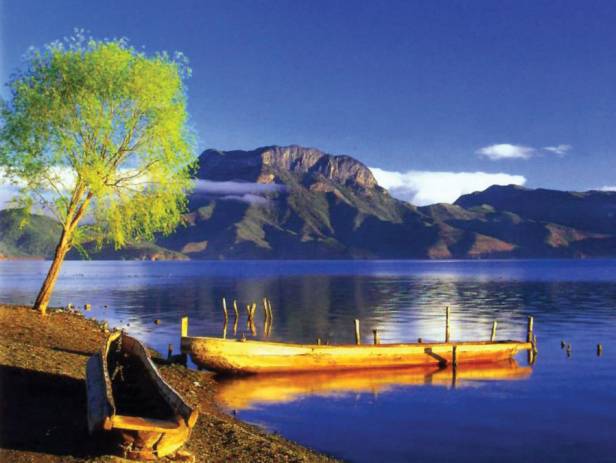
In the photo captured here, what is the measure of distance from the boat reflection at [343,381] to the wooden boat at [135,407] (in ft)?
24.3

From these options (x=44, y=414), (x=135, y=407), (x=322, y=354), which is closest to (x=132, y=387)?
(x=135, y=407)

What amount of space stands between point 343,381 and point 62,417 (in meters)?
19.1

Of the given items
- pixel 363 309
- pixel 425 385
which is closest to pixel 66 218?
pixel 425 385

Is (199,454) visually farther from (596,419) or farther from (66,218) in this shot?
(66,218)

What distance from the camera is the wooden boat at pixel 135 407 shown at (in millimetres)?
12312

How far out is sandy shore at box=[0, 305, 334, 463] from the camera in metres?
13.5

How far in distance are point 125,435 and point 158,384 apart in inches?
125

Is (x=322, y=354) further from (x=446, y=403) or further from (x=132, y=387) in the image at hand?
(x=132, y=387)

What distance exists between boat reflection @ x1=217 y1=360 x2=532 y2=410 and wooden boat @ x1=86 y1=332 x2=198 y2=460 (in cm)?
741

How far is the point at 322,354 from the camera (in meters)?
33.2

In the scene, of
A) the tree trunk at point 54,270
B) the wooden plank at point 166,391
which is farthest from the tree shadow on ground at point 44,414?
the tree trunk at point 54,270

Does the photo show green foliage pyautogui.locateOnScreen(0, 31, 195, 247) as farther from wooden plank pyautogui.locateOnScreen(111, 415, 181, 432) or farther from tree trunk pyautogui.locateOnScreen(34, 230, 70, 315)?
wooden plank pyautogui.locateOnScreen(111, 415, 181, 432)

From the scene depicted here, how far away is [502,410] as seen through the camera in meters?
27.1

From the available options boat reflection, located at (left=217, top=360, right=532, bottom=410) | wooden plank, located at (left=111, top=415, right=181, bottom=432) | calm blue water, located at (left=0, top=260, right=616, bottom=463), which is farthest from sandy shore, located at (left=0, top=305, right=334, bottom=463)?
calm blue water, located at (left=0, top=260, right=616, bottom=463)
